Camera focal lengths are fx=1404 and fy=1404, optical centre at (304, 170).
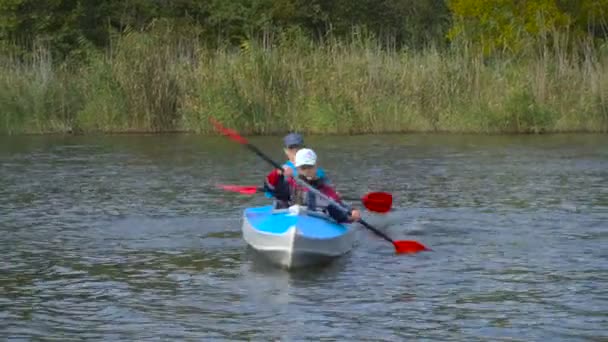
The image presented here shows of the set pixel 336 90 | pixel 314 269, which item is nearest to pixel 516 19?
pixel 336 90

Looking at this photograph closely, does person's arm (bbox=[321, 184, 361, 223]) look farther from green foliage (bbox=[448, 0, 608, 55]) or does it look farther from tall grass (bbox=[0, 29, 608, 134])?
green foliage (bbox=[448, 0, 608, 55])

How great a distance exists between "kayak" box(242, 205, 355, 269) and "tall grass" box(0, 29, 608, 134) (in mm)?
13767

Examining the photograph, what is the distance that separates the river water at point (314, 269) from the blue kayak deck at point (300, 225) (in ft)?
1.08

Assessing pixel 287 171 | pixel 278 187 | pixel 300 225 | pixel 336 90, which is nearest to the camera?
pixel 300 225

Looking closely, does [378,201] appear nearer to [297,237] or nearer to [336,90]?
[297,237]

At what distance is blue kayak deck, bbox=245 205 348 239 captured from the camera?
13.0 metres

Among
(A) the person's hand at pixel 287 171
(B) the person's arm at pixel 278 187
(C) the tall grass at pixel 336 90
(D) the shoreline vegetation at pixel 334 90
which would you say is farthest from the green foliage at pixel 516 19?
(A) the person's hand at pixel 287 171

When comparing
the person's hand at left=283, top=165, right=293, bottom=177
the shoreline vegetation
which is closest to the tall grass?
the shoreline vegetation

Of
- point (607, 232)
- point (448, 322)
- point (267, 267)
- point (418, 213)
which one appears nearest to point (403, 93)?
point (418, 213)

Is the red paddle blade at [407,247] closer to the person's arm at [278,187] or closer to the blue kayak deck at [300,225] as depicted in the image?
the blue kayak deck at [300,225]

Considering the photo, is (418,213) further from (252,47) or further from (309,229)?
(252,47)

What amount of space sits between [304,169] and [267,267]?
1333 millimetres

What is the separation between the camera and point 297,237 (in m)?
12.8

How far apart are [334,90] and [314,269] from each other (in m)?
14.7
